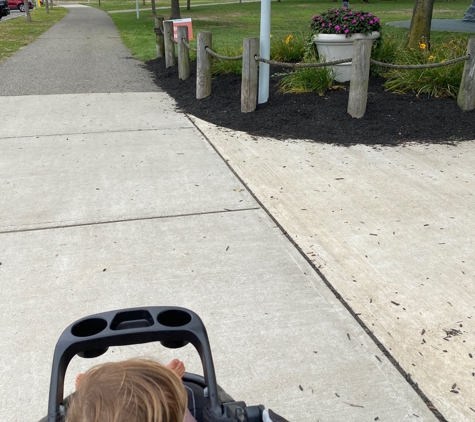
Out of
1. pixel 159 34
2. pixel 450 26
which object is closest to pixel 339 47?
pixel 159 34

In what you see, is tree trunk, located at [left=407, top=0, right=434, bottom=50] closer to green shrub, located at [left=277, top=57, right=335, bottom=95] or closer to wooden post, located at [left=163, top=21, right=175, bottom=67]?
green shrub, located at [left=277, top=57, right=335, bottom=95]

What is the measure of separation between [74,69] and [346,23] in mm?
6404

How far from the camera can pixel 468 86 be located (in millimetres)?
6488

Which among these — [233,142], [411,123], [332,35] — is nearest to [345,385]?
[233,142]

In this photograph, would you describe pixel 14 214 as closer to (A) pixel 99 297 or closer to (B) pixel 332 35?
(A) pixel 99 297

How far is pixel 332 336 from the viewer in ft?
8.91

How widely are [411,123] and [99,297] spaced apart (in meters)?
4.67

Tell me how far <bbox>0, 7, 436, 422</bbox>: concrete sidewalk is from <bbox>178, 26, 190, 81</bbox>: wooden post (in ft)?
10.3

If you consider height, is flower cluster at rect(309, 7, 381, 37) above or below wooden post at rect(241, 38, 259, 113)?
above

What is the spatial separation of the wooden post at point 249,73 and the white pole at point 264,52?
17 cm

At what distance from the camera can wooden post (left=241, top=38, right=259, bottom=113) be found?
6.64m

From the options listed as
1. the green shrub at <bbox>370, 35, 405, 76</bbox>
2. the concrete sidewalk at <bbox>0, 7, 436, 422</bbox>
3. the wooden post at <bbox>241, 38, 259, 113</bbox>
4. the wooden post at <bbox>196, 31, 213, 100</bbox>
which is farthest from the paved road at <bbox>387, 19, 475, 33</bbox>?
the concrete sidewalk at <bbox>0, 7, 436, 422</bbox>

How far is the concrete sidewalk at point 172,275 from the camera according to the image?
2.39 metres

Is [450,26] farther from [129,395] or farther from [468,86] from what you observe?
[129,395]
